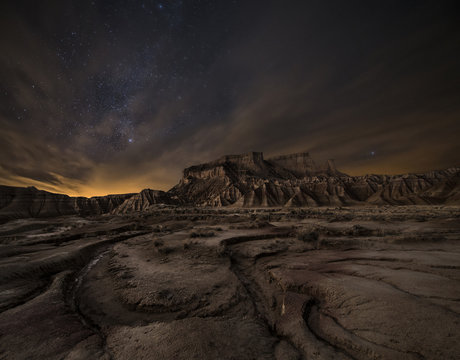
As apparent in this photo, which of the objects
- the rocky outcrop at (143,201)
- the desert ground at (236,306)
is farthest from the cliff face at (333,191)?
the desert ground at (236,306)

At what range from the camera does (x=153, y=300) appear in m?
5.44

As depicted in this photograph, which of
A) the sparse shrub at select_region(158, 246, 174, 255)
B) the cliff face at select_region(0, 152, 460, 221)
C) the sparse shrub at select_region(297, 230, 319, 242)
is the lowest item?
the sparse shrub at select_region(297, 230, 319, 242)

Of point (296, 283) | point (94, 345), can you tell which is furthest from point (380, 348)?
point (94, 345)

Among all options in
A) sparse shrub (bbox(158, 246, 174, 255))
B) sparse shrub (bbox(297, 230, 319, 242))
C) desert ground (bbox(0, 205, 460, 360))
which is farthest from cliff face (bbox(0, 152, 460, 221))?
desert ground (bbox(0, 205, 460, 360))

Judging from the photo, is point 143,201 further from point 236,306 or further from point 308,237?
point 236,306

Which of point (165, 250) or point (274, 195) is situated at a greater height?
point (274, 195)

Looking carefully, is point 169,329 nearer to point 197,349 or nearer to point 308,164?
point 197,349

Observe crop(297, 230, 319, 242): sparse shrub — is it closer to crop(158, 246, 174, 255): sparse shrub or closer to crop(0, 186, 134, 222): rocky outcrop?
crop(158, 246, 174, 255): sparse shrub

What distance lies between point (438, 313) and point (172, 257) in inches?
381

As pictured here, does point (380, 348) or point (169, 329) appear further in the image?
point (169, 329)

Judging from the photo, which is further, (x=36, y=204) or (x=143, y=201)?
(x=143, y=201)

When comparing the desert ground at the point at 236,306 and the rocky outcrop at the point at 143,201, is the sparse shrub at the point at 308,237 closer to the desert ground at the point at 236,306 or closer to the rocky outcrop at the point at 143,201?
the desert ground at the point at 236,306

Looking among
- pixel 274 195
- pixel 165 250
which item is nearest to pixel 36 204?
pixel 165 250

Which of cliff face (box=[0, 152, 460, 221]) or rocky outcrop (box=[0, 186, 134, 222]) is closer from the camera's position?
rocky outcrop (box=[0, 186, 134, 222])
